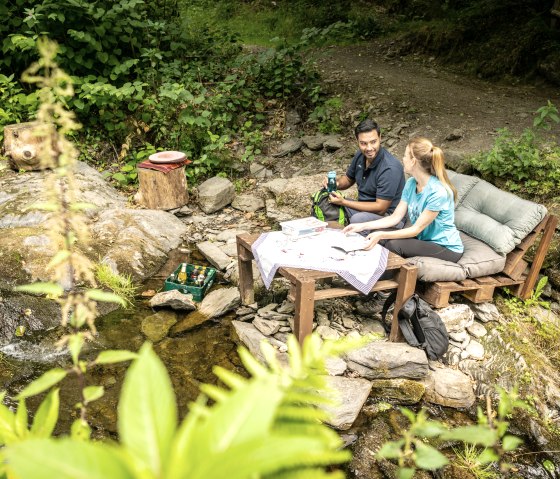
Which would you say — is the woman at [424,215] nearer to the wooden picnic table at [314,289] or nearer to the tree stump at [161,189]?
the wooden picnic table at [314,289]

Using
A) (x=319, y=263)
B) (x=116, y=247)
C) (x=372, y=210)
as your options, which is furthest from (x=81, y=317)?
(x=116, y=247)

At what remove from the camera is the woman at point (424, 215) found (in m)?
4.05

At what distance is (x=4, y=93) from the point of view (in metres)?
7.39

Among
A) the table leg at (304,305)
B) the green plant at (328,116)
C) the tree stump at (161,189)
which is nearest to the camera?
the table leg at (304,305)

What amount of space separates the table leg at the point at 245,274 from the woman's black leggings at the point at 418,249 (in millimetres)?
1283

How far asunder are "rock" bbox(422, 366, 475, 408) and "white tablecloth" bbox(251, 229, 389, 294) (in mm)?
899

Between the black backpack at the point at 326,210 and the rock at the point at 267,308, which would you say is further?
the black backpack at the point at 326,210

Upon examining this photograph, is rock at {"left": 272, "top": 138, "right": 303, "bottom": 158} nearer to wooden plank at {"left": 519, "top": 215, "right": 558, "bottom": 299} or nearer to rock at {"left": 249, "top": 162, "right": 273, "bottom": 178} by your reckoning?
rock at {"left": 249, "top": 162, "right": 273, "bottom": 178}

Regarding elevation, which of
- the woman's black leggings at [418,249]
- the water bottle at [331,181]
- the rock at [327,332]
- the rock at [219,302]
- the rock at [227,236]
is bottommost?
the rock at [227,236]

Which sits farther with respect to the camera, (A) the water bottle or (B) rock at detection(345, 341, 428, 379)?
(A) the water bottle

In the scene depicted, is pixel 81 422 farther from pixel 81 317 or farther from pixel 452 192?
pixel 452 192

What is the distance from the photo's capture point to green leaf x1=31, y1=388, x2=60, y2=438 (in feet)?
3.41

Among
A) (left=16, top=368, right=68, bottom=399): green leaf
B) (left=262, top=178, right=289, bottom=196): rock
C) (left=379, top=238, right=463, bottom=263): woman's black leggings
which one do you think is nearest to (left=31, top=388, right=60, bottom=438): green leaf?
(left=16, top=368, right=68, bottom=399): green leaf

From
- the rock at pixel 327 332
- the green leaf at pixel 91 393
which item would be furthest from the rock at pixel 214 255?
the green leaf at pixel 91 393
